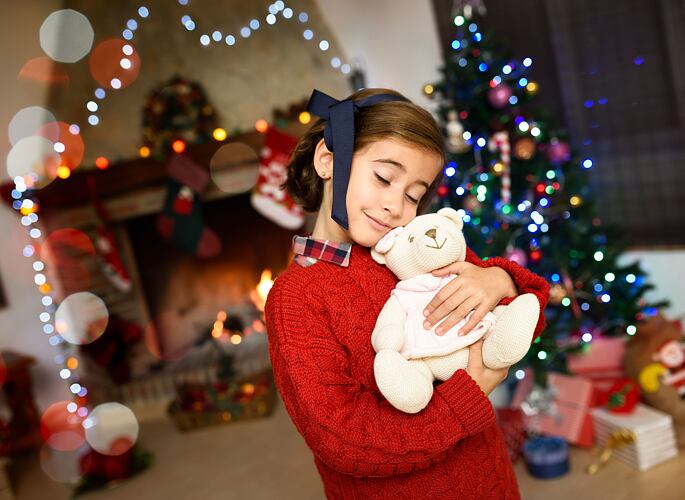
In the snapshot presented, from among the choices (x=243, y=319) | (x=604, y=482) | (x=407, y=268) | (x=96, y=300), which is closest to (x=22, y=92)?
(x=96, y=300)

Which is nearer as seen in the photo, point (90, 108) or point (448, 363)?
point (448, 363)

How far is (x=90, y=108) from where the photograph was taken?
11.8ft

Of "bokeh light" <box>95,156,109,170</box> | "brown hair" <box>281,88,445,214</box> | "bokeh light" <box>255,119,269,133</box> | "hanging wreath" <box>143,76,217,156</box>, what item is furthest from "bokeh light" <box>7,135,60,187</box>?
"brown hair" <box>281,88,445,214</box>

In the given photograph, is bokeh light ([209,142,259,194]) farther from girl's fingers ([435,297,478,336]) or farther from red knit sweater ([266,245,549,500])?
girl's fingers ([435,297,478,336])

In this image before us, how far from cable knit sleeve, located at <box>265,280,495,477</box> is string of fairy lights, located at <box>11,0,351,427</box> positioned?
2558 mm

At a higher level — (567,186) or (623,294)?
(567,186)

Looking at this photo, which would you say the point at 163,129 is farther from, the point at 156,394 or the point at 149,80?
the point at 156,394

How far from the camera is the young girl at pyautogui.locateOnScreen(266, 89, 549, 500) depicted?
939 millimetres

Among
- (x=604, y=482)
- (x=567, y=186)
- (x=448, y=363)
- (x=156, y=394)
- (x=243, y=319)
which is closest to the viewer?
(x=448, y=363)

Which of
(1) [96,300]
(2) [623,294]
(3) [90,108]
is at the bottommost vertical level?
(2) [623,294]

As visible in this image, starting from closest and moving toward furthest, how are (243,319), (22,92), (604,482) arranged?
(604,482)
(22,92)
(243,319)

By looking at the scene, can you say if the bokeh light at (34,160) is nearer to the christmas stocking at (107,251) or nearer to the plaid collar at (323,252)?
the christmas stocking at (107,251)

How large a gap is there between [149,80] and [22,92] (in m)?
0.70

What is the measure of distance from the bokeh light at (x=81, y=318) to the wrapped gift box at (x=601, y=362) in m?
2.70
